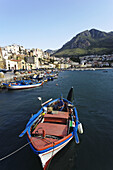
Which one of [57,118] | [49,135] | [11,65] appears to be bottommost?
[49,135]

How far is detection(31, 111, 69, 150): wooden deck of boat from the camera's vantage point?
7.30 metres

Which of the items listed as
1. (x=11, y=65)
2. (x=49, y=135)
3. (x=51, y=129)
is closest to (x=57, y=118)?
(x=51, y=129)

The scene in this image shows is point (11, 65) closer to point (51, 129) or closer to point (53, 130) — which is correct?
point (51, 129)

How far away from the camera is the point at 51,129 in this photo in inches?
356

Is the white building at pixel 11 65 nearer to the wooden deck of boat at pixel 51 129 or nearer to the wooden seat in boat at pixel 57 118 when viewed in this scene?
the wooden seat in boat at pixel 57 118

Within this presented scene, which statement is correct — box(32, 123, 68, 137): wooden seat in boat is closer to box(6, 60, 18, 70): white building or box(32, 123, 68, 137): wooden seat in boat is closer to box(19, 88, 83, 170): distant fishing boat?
box(19, 88, 83, 170): distant fishing boat

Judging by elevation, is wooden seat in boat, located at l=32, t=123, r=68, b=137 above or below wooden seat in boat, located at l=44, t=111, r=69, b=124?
below

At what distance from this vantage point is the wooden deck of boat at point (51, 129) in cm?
730

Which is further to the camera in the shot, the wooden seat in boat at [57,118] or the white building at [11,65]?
the white building at [11,65]

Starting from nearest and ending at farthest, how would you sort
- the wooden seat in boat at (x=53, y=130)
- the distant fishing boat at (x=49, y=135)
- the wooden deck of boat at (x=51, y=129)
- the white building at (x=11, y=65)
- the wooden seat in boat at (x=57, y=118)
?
the distant fishing boat at (x=49, y=135)
the wooden deck of boat at (x=51, y=129)
the wooden seat in boat at (x=53, y=130)
the wooden seat in boat at (x=57, y=118)
the white building at (x=11, y=65)

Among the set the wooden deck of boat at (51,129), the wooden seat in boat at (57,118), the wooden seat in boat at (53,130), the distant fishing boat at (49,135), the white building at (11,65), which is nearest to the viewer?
the distant fishing boat at (49,135)

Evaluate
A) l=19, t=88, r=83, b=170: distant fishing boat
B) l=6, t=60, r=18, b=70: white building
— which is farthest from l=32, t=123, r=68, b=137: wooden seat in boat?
l=6, t=60, r=18, b=70: white building

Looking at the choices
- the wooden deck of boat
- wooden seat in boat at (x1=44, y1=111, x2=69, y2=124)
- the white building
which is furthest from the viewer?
the white building

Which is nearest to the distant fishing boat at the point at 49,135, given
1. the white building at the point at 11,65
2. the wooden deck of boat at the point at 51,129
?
the wooden deck of boat at the point at 51,129
